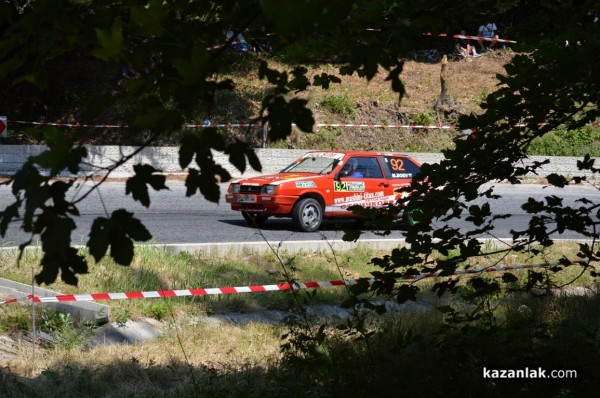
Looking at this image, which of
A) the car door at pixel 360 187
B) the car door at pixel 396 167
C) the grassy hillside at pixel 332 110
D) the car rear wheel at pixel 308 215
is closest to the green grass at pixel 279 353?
the car rear wheel at pixel 308 215

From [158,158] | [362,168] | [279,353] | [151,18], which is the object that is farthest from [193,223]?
[151,18]

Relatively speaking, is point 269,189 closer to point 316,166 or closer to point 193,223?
point 193,223

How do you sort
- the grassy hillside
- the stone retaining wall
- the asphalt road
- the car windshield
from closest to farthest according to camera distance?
the asphalt road
the car windshield
the stone retaining wall
the grassy hillside

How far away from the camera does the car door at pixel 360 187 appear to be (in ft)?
52.9

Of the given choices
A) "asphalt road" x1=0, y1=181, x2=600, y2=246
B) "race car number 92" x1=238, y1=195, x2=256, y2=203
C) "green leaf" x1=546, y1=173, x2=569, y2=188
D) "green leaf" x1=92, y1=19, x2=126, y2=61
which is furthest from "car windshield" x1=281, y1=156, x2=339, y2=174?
"green leaf" x1=92, y1=19, x2=126, y2=61

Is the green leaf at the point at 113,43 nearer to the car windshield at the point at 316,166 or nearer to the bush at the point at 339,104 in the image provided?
the car windshield at the point at 316,166

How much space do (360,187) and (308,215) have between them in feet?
4.27

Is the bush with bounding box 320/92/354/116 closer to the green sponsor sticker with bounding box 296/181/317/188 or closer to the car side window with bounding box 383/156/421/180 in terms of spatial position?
the car side window with bounding box 383/156/421/180

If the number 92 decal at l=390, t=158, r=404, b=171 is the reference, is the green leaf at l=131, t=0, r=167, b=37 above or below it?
above

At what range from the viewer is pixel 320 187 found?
15.9 meters

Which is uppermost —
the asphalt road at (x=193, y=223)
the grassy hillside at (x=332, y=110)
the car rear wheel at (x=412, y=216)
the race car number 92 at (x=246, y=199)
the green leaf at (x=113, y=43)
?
the grassy hillside at (x=332, y=110)

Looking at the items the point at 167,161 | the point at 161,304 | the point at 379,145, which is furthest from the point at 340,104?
the point at 161,304

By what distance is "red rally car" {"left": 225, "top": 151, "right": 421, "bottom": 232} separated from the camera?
15375mm

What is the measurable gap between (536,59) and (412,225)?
133 cm
